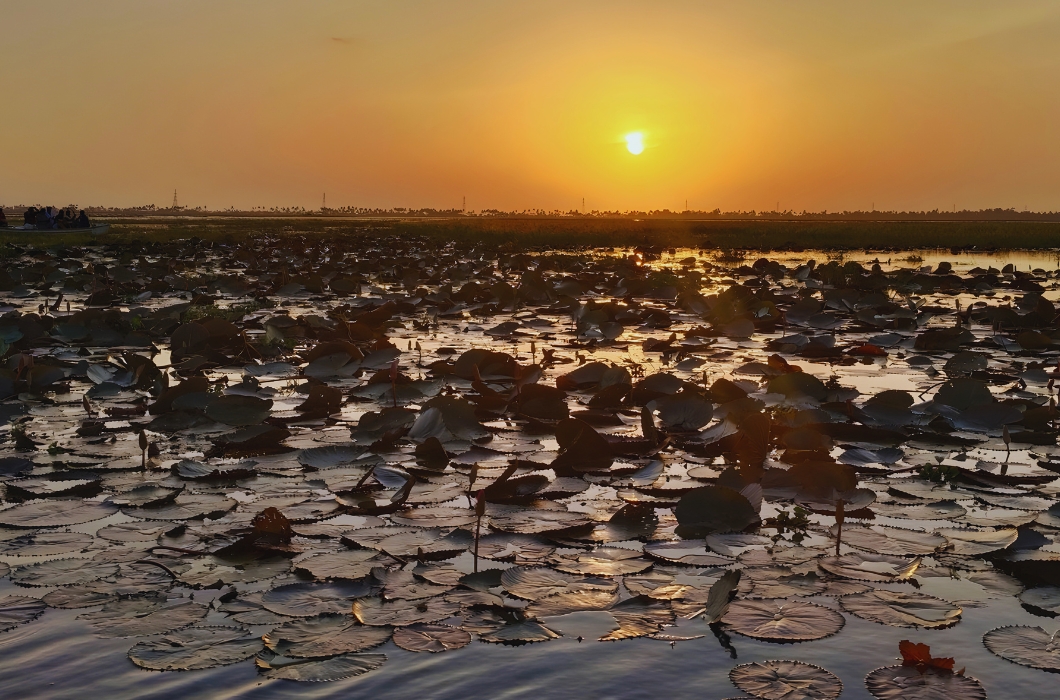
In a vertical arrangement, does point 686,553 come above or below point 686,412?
below

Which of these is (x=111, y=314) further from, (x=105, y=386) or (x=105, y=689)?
(x=105, y=689)

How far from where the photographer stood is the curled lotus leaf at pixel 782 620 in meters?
2.69

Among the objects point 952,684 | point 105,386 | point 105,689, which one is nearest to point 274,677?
point 105,689

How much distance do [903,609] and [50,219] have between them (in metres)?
Result: 35.3

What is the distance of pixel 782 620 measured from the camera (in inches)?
110

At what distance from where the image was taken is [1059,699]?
7.70ft

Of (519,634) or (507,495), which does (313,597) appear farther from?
(507,495)

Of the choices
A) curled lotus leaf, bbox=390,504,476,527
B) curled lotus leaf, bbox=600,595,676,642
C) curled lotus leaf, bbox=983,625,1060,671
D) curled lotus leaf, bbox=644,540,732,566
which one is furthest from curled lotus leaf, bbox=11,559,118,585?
curled lotus leaf, bbox=983,625,1060,671

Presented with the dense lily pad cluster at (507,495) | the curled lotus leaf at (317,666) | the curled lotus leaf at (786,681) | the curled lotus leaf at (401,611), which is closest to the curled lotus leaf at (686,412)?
the dense lily pad cluster at (507,495)

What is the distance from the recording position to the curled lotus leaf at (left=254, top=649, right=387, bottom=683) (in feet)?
7.97

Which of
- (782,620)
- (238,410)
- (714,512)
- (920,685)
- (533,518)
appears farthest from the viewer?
(238,410)

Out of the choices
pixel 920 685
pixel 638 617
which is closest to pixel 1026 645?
pixel 920 685

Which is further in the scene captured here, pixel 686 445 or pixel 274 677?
pixel 686 445

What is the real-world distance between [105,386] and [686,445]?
4.28 metres
